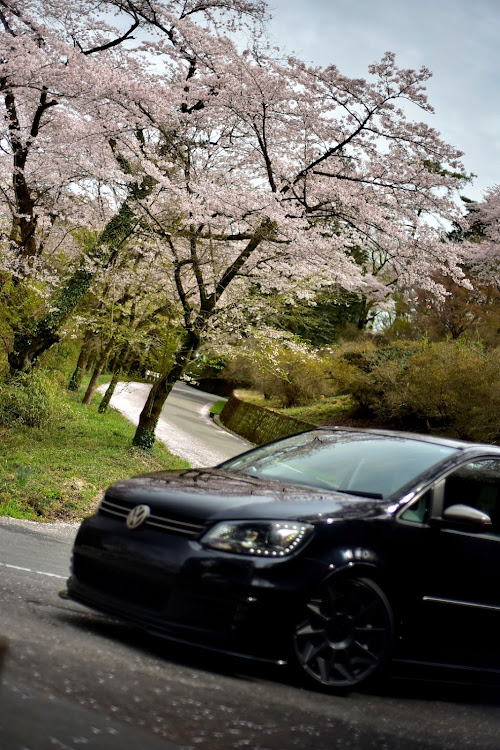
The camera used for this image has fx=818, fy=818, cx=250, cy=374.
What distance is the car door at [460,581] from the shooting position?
4766mm

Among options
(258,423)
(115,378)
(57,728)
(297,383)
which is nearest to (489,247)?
(297,383)

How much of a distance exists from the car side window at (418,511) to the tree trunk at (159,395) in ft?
43.0

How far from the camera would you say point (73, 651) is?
411 cm

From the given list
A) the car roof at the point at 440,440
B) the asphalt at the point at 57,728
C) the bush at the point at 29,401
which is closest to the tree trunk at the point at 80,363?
the bush at the point at 29,401

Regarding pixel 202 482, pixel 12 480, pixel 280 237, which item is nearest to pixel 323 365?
pixel 280 237

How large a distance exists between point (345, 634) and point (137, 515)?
Result: 1295 mm

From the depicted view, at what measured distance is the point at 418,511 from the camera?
4812 mm

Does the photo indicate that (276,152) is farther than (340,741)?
Yes

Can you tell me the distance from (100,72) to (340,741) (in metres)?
15.5

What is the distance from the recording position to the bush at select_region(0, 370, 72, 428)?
1562cm

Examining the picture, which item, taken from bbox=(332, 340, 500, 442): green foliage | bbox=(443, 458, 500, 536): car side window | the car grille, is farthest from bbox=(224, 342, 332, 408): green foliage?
the car grille

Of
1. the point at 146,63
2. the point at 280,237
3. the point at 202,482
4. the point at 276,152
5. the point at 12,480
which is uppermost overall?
the point at 146,63

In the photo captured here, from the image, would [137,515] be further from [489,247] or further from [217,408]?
[217,408]

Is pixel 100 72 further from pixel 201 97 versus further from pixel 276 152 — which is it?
pixel 276 152
